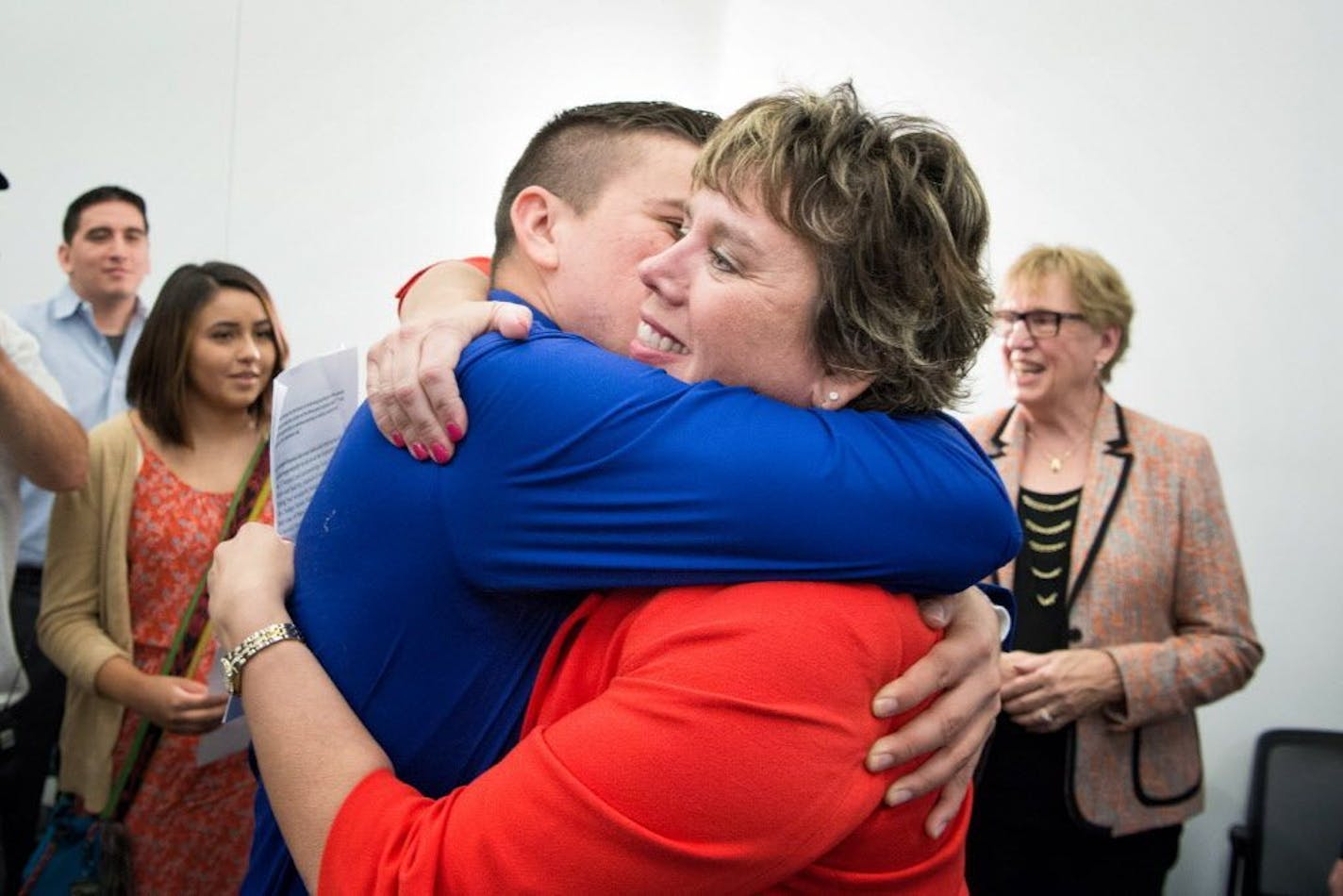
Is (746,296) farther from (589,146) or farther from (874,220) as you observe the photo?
(589,146)

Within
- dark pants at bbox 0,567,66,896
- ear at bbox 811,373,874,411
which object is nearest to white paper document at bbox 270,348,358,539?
ear at bbox 811,373,874,411

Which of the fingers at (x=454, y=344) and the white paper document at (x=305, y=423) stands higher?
the fingers at (x=454, y=344)

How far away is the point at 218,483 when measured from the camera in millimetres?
2621

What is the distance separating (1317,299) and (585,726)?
357cm

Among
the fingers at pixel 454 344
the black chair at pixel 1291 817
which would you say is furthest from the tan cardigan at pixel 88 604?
the black chair at pixel 1291 817

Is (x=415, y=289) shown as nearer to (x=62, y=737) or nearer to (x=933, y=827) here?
(x=933, y=827)

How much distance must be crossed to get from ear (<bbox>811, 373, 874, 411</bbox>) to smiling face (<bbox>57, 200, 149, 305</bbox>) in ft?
12.0

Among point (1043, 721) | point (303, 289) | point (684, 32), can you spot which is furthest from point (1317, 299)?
point (303, 289)

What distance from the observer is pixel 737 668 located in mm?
792

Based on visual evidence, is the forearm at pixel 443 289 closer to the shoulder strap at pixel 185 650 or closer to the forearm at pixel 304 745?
the forearm at pixel 304 745

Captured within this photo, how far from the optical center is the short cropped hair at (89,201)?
4023 millimetres

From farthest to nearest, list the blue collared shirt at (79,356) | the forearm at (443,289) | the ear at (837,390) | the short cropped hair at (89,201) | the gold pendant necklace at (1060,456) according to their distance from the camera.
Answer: the short cropped hair at (89,201)
the blue collared shirt at (79,356)
the gold pendant necklace at (1060,456)
the forearm at (443,289)
the ear at (837,390)

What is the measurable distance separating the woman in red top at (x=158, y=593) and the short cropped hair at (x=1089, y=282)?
202 centimetres

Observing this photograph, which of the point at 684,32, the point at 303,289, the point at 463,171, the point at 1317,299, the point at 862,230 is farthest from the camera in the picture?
the point at 684,32
